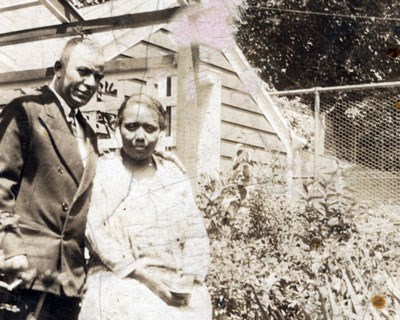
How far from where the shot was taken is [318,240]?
2.92 metres

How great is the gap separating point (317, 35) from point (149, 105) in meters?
0.82

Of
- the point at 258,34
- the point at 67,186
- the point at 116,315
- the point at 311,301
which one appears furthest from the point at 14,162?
the point at 311,301

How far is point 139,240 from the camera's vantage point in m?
2.83

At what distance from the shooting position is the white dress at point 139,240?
281 centimetres

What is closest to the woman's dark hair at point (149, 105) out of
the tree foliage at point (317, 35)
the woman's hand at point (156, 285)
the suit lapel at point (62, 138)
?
the suit lapel at point (62, 138)

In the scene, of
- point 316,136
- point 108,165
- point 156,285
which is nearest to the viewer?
point 156,285

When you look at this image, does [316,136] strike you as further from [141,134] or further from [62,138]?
[62,138]

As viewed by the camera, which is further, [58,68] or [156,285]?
[58,68]

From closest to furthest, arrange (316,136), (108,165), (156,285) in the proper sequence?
(156,285) → (108,165) → (316,136)

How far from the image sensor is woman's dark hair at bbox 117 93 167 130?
2883mm

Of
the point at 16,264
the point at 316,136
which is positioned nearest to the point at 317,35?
the point at 316,136

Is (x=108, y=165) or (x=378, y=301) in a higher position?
(x=108, y=165)

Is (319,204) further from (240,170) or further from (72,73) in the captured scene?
(72,73)

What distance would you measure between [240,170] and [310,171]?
1.03ft
